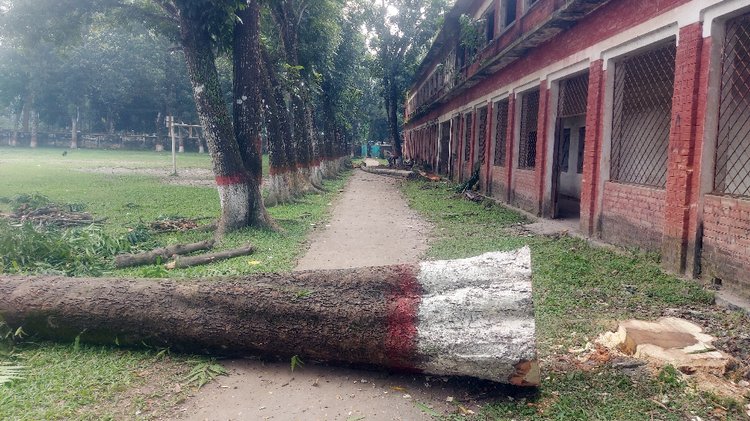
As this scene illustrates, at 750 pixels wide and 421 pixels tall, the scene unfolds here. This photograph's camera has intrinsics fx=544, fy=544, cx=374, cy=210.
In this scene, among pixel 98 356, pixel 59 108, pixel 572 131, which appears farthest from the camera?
pixel 59 108

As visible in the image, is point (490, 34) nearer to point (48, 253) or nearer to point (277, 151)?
point (277, 151)

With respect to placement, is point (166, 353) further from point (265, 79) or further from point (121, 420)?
point (265, 79)

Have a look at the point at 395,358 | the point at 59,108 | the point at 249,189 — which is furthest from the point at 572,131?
the point at 59,108

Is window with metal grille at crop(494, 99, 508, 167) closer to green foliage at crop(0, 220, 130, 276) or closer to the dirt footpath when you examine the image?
green foliage at crop(0, 220, 130, 276)

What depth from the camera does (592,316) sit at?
4.70 meters

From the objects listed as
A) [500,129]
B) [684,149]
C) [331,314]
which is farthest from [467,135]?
[331,314]

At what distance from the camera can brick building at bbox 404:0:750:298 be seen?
560 centimetres

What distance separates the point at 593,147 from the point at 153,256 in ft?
21.8

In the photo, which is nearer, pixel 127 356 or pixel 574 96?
pixel 127 356

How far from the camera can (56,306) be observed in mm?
3887

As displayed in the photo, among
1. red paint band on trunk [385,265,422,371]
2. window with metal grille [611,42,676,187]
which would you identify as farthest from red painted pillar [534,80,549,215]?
red paint band on trunk [385,265,422,371]

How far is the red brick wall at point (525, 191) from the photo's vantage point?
1155cm

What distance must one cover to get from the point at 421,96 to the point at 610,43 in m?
27.7

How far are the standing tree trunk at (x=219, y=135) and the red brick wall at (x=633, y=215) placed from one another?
551 cm
